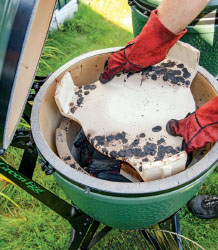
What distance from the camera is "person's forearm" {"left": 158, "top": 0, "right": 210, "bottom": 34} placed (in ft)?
4.07

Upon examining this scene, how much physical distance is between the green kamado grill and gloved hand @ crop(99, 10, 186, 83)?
0.61 meters

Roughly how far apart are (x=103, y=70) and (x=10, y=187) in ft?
3.82

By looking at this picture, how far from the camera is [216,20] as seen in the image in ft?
6.42

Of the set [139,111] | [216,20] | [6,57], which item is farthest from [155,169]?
[216,20]

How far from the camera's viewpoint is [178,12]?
127 cm

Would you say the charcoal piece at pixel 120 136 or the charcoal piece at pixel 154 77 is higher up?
the charcoal piece at pixel 154 77

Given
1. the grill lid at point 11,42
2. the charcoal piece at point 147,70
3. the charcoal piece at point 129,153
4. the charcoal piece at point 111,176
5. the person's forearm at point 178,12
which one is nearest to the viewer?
the grill lid at point 11,42

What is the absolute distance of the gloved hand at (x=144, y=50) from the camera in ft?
4.44

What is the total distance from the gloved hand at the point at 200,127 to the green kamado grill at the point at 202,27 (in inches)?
34.6

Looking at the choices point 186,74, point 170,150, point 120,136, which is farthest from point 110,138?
point 186,74

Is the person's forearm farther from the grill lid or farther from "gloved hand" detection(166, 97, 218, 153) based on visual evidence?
the grill lid

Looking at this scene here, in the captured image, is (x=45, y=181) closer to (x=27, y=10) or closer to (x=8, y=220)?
(x=8, y=220)

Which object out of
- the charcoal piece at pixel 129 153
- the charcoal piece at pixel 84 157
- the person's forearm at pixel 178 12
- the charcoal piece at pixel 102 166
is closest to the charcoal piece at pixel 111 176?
the charcoal piece at pixel 102 166

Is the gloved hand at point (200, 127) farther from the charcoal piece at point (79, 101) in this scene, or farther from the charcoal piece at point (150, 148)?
the charcoal piece at point (79, 101)
